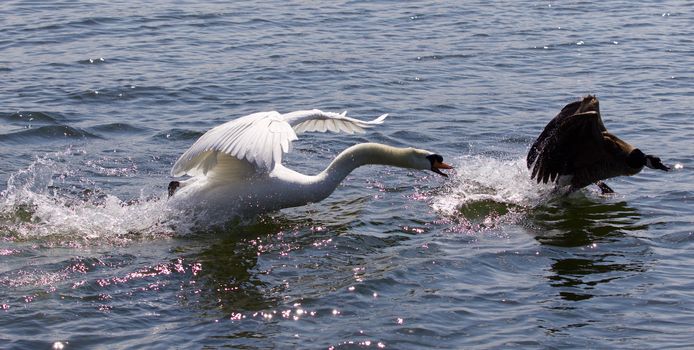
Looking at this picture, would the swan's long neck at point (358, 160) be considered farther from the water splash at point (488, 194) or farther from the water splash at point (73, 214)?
the water splash at point (73, 214)

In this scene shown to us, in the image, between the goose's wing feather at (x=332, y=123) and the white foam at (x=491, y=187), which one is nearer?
the goose's wing feather at (x=332, y=123)

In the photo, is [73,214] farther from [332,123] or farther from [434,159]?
[434,159]

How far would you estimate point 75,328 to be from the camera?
6586mm

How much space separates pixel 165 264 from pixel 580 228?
11.1ft

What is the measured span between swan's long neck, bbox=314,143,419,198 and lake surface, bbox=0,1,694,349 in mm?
415

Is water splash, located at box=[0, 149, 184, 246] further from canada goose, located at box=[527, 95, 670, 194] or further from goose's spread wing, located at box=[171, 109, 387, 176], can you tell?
canada goose, located at box=[527, 95, 670, 194]

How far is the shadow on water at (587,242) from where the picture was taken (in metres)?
7.73

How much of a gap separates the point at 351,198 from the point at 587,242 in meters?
2.19

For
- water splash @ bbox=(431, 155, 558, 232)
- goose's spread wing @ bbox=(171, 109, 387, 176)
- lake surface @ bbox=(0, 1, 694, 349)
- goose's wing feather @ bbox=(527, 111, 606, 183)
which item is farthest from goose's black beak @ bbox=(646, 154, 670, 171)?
goose's spread wing @ bbox=(171, 109, 387, 176)

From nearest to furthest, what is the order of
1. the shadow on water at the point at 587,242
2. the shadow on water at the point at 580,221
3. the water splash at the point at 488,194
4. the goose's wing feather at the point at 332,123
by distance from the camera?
the shadow on water at the point at 587,242, the shadow on water at the point at 580,221, the water splash at the point at 488,194, the goose's wing feather at the point at 332,123

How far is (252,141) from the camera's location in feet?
25.9

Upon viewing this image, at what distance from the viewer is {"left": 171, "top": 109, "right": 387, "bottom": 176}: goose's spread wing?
7770 millimetres

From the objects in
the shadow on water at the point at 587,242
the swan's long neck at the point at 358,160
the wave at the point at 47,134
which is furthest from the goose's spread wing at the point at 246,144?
the wave at the point at 47,134

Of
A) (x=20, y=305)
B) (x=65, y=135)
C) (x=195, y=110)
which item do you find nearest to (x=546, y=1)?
(x=195, y=110)
